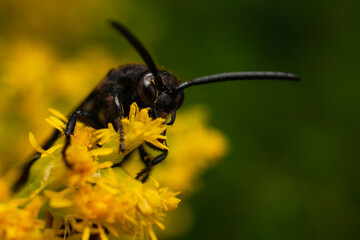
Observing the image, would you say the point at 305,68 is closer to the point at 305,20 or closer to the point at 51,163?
the point at 305,20

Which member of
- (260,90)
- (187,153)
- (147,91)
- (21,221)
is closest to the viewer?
(21,221)

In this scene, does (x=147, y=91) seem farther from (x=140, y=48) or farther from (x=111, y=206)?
(x=111, y=206)

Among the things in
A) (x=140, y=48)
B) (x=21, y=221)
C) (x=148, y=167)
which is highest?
(x=140, y=48)

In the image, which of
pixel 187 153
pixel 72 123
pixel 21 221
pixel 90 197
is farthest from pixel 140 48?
pixel 187 153

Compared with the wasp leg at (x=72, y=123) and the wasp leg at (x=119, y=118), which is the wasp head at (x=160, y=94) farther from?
the wasp leg at (x=72, y=123)

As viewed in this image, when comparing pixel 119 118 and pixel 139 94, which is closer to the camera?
pixel 119 118

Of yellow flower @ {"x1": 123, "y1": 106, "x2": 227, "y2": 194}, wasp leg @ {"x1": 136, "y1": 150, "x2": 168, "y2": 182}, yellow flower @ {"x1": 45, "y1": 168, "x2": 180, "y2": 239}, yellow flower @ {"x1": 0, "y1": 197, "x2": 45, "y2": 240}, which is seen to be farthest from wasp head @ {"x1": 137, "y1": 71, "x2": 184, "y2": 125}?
yellow flower @ {"x1": 123, "y1": 106, "x2": 227, "y2": 194}

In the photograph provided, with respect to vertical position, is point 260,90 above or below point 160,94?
above

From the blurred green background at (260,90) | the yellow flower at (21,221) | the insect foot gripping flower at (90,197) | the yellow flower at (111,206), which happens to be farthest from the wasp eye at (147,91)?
the blurred green background at (260,90)
